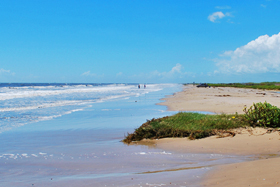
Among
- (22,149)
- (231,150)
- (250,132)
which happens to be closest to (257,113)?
(250,132)

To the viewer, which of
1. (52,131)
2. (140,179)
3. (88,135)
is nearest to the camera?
(140,179)

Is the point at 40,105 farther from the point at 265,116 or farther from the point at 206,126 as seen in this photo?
the point at 265,116

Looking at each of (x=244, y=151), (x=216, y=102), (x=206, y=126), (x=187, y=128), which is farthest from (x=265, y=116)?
(x=216, y=102)

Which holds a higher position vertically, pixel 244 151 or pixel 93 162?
pixel 244 151

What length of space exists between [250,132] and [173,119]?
121 inches

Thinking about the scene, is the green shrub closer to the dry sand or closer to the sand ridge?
the dry sand

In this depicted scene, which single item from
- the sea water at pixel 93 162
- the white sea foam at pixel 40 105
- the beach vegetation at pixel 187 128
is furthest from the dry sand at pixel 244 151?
the white sea foam at pixel 40 105

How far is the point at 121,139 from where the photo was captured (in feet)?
29.4

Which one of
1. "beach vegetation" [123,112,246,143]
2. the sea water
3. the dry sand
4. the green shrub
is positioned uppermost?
the green shrub

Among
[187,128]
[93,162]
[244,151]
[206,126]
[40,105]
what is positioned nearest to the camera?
[93,162]

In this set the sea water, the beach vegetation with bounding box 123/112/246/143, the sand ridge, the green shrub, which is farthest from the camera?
the sand ridge

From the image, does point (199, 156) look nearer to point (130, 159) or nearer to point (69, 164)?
point (130, 159)

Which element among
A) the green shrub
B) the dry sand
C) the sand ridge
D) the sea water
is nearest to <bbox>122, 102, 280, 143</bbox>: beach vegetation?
the green shrub

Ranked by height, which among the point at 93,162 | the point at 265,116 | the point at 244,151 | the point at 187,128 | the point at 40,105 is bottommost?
the point at 93,162
